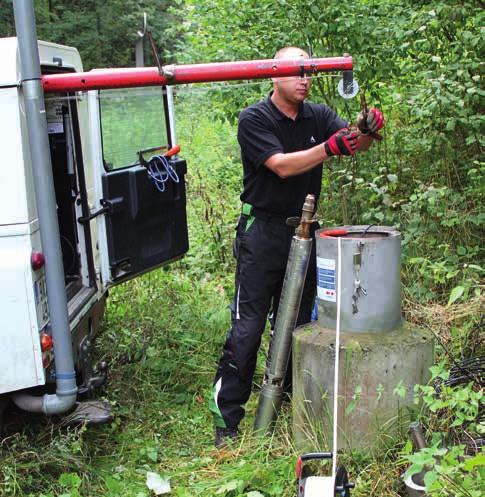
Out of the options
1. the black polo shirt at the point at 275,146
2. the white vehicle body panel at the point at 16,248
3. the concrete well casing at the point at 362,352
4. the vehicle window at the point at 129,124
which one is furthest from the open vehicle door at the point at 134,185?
the concrete well casing at the point at 362,352

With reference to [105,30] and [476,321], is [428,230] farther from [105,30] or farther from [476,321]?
[105,30]

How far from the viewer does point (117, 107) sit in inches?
178

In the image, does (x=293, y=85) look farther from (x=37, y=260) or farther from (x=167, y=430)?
(x=167, y=430)

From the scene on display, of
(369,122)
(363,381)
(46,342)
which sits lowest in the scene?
(363,381)

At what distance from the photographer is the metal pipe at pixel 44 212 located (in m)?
3.16

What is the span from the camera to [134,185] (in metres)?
4.43

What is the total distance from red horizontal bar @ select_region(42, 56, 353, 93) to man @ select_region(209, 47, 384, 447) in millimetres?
393

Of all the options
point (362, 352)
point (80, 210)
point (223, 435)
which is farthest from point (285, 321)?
point (80, 210)

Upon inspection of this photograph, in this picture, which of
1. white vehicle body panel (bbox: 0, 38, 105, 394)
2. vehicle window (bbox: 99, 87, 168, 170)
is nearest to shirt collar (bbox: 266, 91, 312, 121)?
vehicle window (bbox: 99, 87, 168, 170)

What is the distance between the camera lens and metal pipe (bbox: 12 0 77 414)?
316cm

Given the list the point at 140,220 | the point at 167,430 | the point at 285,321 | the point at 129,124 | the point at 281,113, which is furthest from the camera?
the point at 129,124

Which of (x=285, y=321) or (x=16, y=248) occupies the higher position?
(x=16, y=248)

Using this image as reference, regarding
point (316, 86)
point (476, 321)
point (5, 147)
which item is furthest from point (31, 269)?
→ point (316, 86)

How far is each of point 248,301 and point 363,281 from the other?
80cm
